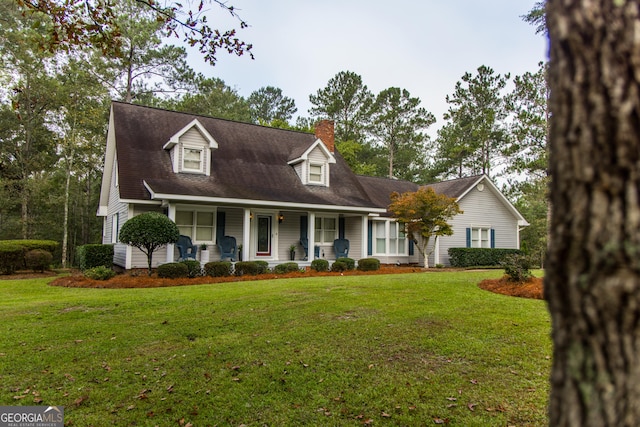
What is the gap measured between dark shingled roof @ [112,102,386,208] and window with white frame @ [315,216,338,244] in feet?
4.21

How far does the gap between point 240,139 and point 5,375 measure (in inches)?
612

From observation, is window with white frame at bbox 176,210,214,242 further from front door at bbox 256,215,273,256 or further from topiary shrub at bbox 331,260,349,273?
topiary shrub at bbox 331,260,349,273

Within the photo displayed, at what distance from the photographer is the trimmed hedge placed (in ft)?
63.2

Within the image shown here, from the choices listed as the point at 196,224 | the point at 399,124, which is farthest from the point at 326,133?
the point at 399,124

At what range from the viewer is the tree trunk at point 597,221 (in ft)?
3.78

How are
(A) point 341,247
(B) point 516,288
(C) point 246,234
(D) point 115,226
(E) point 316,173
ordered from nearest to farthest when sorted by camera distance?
(B) point 516,288 → (C) point 246,234 → (D) point 115,226 → (A) point 341,247 → (E) point 316,173

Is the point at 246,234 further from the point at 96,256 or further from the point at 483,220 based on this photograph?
the point at 483,220

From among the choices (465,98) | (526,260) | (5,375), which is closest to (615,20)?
(5,375)

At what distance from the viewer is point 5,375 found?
14.0 feet

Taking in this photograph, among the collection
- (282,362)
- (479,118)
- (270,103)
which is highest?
(270,103)

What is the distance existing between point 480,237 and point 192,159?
14.9m

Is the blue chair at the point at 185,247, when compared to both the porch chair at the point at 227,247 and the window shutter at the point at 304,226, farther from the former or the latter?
the window shutter at the point at 304,226

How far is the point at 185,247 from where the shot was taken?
1447 centimetres

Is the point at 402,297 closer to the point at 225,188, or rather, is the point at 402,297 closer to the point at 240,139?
the point at 225,188
